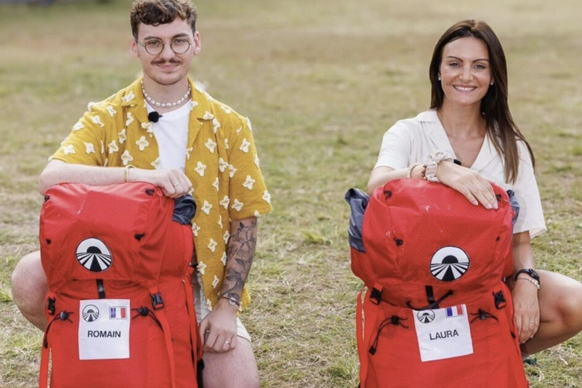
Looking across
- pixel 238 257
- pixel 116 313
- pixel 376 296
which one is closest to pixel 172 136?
pixel 238 257

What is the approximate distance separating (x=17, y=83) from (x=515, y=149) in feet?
26.3

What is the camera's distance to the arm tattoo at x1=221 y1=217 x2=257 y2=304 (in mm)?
3123

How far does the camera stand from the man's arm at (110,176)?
274cm

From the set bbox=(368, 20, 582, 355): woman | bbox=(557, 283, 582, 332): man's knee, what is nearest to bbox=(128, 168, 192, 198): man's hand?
bbox=(368, 20, 582, 355): woman

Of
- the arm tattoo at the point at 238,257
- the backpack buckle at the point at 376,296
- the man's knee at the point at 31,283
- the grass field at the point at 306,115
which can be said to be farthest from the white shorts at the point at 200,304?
the backpack buckle at the point at 376,296

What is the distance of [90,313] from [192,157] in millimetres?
724

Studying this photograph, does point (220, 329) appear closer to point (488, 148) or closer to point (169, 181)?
point (169, 181)

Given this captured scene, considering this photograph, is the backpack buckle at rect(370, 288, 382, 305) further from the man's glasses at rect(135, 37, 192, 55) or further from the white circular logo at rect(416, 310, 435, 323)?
the man's glasses at rect(135, 37, 192, 55)


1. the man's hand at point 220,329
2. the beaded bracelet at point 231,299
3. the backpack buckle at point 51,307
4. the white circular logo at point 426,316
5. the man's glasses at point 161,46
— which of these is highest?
the man's glasses at point 161,46

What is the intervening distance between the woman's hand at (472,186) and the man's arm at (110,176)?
82 centimetres

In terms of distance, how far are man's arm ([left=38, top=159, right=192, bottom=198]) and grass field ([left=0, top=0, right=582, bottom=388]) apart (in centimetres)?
103

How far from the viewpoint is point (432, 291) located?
106 inches

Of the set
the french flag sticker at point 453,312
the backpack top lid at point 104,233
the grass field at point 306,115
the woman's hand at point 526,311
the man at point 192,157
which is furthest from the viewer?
the grass field at point 306,115

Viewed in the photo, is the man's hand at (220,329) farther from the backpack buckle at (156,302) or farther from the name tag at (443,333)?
the name tag at (443,333)
